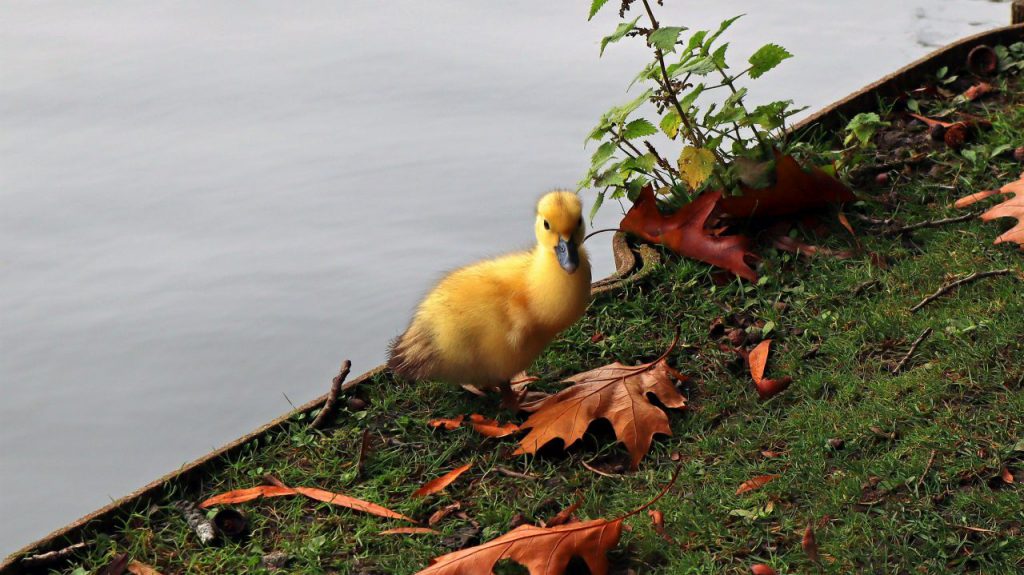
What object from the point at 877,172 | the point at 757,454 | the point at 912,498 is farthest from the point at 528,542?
the point at 877,172

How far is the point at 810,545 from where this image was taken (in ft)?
9.29

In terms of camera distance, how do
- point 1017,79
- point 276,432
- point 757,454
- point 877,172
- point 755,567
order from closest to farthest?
1. point 755,567
2. point 757,454
3. point 276,432
4. point 877,172
5. point 1017,79

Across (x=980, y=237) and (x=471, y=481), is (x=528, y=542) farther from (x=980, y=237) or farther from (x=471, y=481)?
(x=980, y=237)

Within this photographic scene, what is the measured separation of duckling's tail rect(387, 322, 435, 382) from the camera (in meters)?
3.58

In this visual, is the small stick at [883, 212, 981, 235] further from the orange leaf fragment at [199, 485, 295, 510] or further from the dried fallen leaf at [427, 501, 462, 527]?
the orange leaf fragment at [199, 485, 295, 510]

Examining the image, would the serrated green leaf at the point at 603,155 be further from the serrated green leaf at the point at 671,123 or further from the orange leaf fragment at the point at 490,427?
the orange leaf fragment at the point at 490,427

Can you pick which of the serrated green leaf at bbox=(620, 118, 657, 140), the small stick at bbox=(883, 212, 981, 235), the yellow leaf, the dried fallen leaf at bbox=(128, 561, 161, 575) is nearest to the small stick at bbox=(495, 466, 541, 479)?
the dried fallen leaf at bbox=(128, 561, 161, 575)

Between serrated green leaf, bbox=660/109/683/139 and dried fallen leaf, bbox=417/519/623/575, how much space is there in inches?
75.5

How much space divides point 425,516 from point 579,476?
0.46 metres

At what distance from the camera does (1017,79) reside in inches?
204

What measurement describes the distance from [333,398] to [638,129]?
5.01 feet

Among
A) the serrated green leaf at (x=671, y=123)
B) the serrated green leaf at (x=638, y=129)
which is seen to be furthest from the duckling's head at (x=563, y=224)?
the serrated green leaf at (x=671, y=123)

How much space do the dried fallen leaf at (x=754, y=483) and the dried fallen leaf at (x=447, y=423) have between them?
0.96m

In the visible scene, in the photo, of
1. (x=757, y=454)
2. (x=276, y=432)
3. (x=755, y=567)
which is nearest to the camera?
(x=755, y=567)
